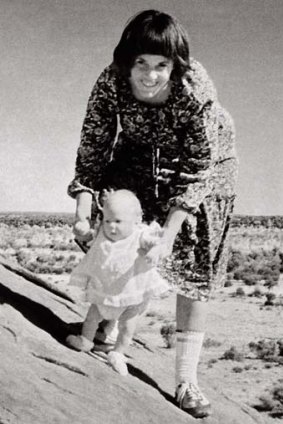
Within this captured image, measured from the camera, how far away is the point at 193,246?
16.3 ft

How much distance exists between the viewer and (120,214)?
4.59 m

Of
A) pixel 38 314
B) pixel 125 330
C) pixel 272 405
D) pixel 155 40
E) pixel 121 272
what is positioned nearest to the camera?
pixel 155 40

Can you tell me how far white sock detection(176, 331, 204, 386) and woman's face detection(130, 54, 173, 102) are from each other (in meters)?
1.47

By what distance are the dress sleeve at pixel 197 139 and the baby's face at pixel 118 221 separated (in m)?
0.30

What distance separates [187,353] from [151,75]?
5.65 feet

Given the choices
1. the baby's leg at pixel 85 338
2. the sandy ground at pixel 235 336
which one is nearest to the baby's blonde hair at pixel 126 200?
the baby's leg at pixel 85 338

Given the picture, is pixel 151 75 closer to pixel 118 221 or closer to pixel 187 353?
pixel 118 221

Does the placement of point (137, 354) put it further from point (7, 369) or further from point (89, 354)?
point (7, 369)

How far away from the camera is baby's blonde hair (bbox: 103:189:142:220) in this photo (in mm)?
4590

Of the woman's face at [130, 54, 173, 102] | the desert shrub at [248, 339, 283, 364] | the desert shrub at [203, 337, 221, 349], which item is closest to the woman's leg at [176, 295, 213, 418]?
the woman's face at [130, 54, 173, 102]

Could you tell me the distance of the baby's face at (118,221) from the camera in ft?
15.0

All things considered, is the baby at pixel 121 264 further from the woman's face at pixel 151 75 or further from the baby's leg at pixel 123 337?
the woman's face at pixel 151 75

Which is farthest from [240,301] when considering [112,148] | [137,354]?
[112,148]

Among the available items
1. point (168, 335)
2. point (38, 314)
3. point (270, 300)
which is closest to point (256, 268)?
point (270, 300)
